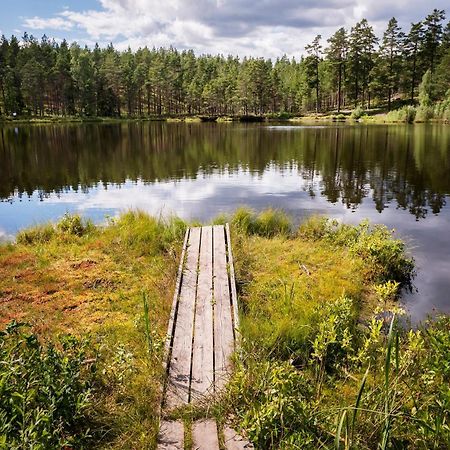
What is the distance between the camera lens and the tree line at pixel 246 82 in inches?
3238

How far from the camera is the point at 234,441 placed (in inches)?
149

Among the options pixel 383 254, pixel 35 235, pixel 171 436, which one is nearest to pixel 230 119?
pixel 35 235

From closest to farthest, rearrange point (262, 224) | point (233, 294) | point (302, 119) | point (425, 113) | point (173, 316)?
point (173, 316) → point (233, 294) → point (262, 224) → point (425, 113) → point (302, 119)

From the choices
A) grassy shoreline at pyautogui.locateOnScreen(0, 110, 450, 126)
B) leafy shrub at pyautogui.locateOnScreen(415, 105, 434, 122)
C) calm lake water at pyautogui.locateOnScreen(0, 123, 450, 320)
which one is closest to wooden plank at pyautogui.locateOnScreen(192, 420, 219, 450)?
calm lake water at pyautogui.locateOnScreen(0, 123, 450, 320)

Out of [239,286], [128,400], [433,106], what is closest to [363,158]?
[239,286]

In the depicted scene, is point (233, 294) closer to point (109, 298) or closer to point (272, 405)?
point (109, 298)

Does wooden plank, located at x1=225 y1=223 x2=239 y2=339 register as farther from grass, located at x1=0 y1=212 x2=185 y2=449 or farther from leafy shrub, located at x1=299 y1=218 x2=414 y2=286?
leafy shrub, located at x1=299 y1=218 x2=414 y2=286

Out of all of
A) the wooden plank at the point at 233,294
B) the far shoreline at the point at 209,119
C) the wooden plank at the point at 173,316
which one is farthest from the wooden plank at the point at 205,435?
the far shoreline at the point at 209,119

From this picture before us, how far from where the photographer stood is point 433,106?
61.6 metres

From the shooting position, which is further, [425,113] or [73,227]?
[425,113]

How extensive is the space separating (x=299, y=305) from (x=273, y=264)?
2.97 m

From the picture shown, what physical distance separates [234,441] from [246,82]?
104767 millimetres

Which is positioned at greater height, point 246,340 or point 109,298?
point 246,340

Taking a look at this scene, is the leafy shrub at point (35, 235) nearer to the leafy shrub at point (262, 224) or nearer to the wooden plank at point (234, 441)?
the leafy shrub at point (262, 224)
